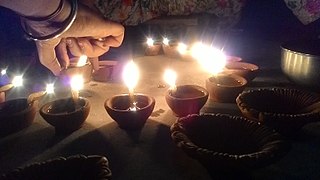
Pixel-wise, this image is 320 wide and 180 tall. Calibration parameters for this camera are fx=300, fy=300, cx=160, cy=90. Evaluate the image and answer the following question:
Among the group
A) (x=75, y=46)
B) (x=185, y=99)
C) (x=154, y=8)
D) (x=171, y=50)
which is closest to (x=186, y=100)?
(x=185, y=99)

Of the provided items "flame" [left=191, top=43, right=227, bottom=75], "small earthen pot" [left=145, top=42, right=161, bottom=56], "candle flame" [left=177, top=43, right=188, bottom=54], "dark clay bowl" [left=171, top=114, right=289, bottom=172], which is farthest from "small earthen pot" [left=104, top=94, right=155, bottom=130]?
"small earthen pot" [left=145, top=42, right=161, bottom=56]

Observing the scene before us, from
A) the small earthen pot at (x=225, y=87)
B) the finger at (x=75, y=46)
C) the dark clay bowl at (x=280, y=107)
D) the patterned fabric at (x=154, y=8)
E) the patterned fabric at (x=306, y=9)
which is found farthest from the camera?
the patterned fabric at (x=154, y=8)

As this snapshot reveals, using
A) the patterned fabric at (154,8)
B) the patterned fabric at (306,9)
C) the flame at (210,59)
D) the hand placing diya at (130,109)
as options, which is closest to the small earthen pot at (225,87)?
the flame at (210,59)

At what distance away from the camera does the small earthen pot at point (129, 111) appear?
2098mm

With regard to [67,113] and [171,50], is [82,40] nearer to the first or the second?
[67,113]

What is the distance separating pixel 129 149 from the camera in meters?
2.00

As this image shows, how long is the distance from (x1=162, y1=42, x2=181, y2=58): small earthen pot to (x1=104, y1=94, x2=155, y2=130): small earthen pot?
175 centimetres

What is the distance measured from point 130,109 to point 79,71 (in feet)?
3.56

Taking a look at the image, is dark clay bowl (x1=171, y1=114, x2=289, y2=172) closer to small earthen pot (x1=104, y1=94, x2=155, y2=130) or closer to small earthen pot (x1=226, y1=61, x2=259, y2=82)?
small earthen pot (x1=104, y1=94, x2=155, y2=130)

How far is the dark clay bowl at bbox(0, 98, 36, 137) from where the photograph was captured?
2.15 m

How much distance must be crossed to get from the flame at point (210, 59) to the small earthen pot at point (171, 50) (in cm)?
22

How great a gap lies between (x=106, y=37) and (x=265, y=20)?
4096 millimetres

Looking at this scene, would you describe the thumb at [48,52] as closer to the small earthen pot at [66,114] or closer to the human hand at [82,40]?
the human hand at [82,40]

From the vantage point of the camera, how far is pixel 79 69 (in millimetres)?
3014
